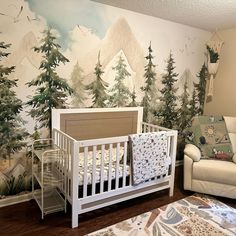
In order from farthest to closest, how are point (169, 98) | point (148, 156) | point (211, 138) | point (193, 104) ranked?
point (193, 104) < point (169, 98) < point (211, 138) < point (148, 156)

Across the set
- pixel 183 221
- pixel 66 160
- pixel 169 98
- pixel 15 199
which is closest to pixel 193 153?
pixel 183 221

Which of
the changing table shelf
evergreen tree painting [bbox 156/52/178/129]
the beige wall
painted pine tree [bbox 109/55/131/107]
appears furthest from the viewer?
the beige wall

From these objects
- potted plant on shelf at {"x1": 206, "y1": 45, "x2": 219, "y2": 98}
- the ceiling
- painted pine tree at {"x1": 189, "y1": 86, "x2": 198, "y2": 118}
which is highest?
the ceiling

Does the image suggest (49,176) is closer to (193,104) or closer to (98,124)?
(98,124)

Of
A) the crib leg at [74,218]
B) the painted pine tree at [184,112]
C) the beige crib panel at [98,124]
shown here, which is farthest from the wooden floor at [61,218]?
the painted pine tree at [184,112]

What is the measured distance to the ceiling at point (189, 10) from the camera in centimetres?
264

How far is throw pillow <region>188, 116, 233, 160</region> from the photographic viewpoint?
3096mm

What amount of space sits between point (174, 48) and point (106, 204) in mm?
2584

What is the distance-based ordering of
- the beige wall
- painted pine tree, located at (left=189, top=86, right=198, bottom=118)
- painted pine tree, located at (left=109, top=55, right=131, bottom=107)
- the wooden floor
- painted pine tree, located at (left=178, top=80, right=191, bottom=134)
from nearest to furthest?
the wooden floor < painted pine tree, located at (left=109, top=55, right=131, bottom=107) < the beige wall < painted pine tree, located at (left=178, top=80, right=191, bottom=134) < painted pine tree, located at (left=189, top=86, right=198, bottom=118)

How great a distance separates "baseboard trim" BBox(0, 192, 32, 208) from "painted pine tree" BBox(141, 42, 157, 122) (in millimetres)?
1905

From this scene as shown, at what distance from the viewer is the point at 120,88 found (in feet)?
10.2

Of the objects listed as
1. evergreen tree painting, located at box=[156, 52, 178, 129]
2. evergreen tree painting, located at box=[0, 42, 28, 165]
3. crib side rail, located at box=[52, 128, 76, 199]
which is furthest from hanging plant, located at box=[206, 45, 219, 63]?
evergreen tree painting, located at box=[0, 42, 28, 165]

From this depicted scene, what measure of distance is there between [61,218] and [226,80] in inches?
131

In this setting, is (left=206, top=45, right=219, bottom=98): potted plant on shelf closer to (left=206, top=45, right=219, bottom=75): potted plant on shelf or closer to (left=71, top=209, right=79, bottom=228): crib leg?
(left=206, top=45, right=219, bottom=75): potted plant on shelf
